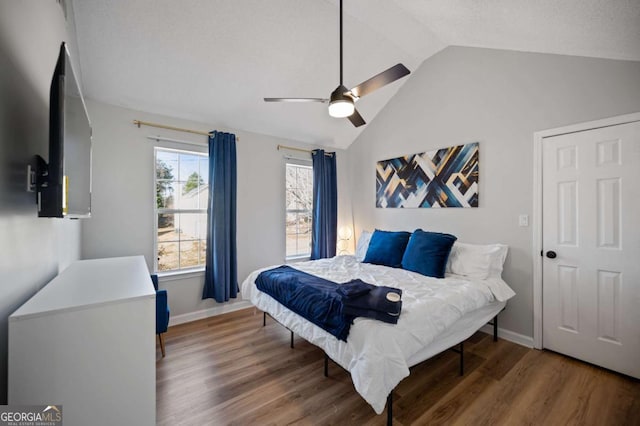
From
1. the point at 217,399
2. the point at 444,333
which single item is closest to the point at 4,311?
the point at 217,399

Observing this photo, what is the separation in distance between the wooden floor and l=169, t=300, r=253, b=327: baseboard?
0.52m

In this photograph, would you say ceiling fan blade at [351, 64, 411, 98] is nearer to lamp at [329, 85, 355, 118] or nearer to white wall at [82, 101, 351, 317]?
lamp at [329, 85, 355, 118]

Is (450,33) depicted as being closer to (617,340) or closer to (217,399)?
(617,340)

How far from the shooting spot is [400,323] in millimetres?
1663

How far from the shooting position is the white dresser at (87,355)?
33.3 inches

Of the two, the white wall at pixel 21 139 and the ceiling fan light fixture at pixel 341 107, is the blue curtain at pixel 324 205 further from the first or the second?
the white wall at pixel 21 139

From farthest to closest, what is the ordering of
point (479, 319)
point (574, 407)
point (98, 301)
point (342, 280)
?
point (342, 280) → point (479, 319) → point (574, 407) → point (98, 301)

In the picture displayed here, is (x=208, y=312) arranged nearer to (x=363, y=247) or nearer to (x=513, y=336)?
(x=363, y=247)

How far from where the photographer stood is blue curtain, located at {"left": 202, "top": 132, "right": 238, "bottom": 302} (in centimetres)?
329

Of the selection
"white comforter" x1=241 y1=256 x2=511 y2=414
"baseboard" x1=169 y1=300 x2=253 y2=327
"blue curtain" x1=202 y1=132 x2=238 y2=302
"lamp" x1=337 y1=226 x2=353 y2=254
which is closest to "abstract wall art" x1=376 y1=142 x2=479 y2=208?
"lamp" x1=337 y1=226 x2=353 y2=254

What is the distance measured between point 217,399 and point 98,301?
1.34 metres

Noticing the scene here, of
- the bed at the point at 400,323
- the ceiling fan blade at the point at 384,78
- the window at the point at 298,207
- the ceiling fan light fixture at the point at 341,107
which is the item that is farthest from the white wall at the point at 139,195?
the ceiling fan blade at the point at 384,78

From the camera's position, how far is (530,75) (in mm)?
2635

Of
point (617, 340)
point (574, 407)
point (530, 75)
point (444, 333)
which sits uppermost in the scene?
point (530, 75)
